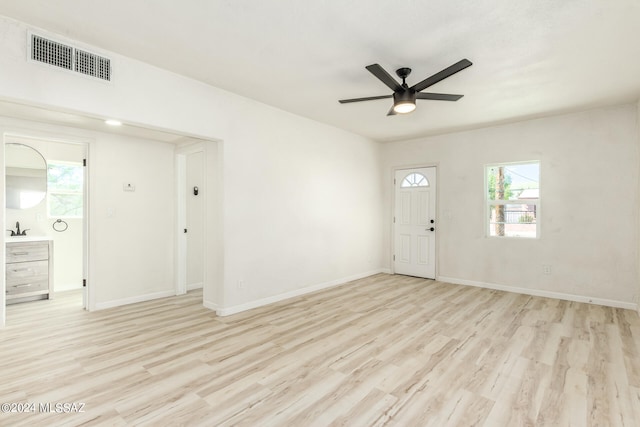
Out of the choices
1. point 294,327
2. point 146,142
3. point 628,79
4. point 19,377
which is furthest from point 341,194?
point 19,377

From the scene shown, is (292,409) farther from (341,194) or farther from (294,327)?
(341,194)

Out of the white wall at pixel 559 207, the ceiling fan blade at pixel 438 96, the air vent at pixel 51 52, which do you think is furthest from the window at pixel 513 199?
the air vent at pixel 51 52

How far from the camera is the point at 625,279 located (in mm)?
4242

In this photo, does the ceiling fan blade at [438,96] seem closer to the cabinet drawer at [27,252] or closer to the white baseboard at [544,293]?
the white baseboard at [544,293]

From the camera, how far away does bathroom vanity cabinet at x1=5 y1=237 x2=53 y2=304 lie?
432cm

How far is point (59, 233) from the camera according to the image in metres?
5.05

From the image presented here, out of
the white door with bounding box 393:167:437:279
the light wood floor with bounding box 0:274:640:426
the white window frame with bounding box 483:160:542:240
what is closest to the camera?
the light wood floor with bounding box 0:274:640:426

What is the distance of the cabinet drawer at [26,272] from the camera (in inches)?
170

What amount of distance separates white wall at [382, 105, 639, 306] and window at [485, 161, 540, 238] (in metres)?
0.12

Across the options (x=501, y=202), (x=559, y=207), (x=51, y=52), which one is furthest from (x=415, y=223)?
(x=51, y=52)

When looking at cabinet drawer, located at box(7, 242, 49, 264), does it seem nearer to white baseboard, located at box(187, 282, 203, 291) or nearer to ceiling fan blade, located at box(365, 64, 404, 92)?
white baseboard, located at box(187, 282, 203, 291)

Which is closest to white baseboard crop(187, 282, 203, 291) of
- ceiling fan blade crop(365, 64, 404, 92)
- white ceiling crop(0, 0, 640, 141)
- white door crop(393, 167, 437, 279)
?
white ceiling crop(0, 0, 640, 141)

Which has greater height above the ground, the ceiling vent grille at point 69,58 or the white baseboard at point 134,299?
the ceiling vent grille at point 69,58

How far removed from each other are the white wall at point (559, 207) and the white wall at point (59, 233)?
622 centimetres
